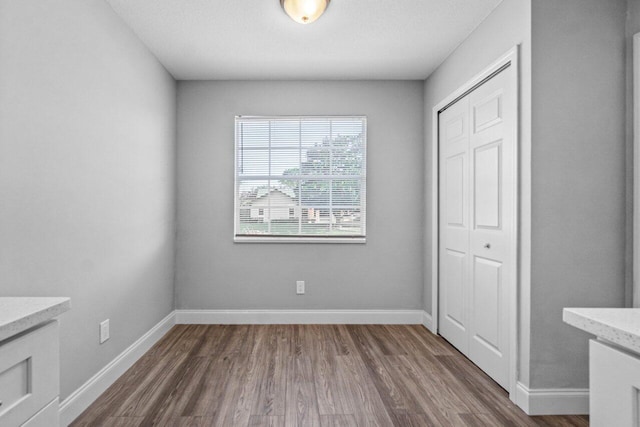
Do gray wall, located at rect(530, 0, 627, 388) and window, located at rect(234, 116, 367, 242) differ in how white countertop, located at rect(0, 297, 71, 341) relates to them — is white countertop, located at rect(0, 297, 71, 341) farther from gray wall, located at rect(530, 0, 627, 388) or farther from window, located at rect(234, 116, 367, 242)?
window, located at rect(234, 116, 367, 242)

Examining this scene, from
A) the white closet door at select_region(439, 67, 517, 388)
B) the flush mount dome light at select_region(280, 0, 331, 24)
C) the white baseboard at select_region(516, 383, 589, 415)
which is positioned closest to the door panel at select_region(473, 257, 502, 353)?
the white closet door at select_region(439, 67, 517, 388)

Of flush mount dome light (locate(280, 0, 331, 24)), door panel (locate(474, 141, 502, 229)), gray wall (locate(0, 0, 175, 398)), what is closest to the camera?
gray wall (locate(0, 0, 175, 398))

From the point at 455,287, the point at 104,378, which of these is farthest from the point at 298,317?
the point at 104,378

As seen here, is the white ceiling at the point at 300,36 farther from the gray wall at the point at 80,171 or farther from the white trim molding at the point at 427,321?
the white trim molding at the point at 427,321

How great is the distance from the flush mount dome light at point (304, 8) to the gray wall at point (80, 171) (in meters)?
1.15

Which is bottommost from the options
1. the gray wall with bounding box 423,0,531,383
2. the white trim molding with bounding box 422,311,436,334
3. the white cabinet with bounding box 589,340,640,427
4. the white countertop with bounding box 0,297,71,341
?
the white trim molding with bounding box 422,311,436,334

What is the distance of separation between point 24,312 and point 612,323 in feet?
5.44

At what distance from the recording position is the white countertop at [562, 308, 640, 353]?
0.99 meters

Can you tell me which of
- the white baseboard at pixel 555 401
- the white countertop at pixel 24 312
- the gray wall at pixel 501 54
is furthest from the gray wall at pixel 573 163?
the white countertop at pixel 24 312

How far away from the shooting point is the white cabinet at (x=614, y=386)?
96 centimetres

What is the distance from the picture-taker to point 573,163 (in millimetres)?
2062

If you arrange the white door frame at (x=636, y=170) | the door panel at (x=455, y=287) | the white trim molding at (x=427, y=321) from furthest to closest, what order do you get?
the white trim molding at (x=427, y=321), the door panel at (x=455, y=287), the white door frame at (x=636, y=170)

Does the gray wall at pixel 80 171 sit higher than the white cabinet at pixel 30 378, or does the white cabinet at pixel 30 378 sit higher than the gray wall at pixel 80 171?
the gray wall at pixel 80 171

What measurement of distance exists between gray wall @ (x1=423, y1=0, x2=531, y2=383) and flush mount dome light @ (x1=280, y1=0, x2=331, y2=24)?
1.10 m
